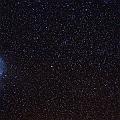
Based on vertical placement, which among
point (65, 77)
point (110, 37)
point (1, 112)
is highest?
point (110, 37)

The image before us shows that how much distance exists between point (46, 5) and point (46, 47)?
0.15m

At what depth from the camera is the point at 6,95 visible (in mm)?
872

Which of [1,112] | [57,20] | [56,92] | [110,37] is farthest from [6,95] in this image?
[110,37]

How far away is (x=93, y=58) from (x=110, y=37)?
0.10 metres

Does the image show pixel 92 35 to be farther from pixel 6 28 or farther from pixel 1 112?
pixel 1 112

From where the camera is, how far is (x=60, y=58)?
882 millimetres

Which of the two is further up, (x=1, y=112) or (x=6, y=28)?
(x=6, y=28)

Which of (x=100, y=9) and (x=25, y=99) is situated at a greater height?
(x=100, y=9)

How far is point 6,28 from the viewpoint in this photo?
876 mm

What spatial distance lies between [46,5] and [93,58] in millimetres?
248

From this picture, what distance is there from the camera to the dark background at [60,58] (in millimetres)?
875

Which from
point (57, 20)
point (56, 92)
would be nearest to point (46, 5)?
point (57, 20)

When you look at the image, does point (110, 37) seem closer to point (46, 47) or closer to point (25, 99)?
point (46, 47)

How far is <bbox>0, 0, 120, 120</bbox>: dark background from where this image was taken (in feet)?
2.87
